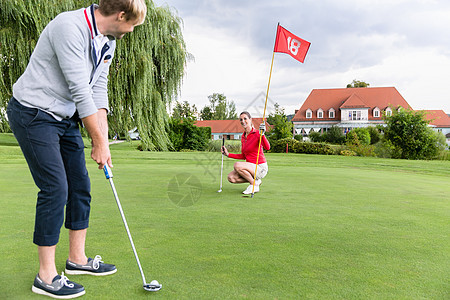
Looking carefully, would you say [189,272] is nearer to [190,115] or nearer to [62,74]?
[62,74]

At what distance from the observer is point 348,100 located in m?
45.7

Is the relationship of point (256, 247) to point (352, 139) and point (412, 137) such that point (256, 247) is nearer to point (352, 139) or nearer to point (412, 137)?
point (412, 137)

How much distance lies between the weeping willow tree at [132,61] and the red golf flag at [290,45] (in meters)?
8.67

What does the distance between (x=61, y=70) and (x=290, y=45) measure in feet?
17.2

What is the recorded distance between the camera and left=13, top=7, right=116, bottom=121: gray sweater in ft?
6.26

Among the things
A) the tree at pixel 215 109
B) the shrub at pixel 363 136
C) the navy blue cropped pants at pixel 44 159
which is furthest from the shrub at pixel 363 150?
the tree at pixel 215 109

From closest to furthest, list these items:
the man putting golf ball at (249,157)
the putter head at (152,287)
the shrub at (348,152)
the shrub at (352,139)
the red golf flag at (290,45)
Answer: the putter head at (152,287)
the man putting golf ball at (249,157)
the red golf flag at (290,45)
the shrub at (348,152)
the shrub at (352,139)

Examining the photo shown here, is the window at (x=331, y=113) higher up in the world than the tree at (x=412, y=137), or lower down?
higher up

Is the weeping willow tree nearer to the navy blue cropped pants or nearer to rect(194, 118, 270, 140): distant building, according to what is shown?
the navy blue cropped pants

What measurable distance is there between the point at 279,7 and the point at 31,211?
35.0ft

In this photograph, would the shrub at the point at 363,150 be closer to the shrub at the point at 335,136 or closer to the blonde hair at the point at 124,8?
the shrub at the point at 335,136

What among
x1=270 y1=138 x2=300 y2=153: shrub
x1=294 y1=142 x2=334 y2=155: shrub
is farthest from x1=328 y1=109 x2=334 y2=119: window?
x1=294 y1=142 x2=334 y2=155: shrub

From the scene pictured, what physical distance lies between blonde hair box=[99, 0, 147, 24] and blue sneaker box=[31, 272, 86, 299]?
1.54 m

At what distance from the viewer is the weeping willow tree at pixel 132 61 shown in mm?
12164
